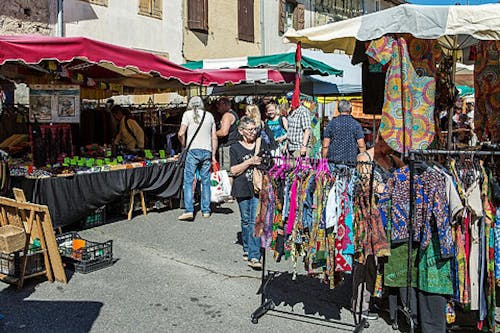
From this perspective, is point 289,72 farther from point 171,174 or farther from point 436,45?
point 436,45

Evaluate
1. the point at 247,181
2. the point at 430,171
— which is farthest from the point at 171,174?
the point at 430,171

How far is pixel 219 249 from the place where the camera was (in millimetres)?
6039

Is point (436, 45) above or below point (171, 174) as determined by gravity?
above

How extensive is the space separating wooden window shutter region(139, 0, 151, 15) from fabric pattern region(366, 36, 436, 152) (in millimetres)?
11027

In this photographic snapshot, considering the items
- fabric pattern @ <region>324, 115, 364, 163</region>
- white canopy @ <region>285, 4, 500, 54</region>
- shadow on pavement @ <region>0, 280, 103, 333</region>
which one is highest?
white canopy @ <region>285, 4, 500, 54</region>

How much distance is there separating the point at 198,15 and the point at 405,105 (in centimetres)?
1243

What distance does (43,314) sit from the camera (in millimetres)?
4125

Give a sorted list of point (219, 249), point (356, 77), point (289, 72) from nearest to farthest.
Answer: point (219, 249) < point (289, 72) < point (356, 77)

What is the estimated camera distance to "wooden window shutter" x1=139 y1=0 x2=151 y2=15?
13.5 meters

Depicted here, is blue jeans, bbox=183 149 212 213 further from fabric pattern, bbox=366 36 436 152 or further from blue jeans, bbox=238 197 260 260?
fabric pattern, bbox=366 36 436 152

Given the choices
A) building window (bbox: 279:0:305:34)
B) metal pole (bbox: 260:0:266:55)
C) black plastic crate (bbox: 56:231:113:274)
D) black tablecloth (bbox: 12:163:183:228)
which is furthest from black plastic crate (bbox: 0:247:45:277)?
building window (bbox: 279:0:305:34)

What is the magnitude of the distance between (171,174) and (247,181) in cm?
343

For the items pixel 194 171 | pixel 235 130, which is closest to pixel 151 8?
pixel 194 171

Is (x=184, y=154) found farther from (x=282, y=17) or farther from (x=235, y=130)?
(x=282, y=17)
